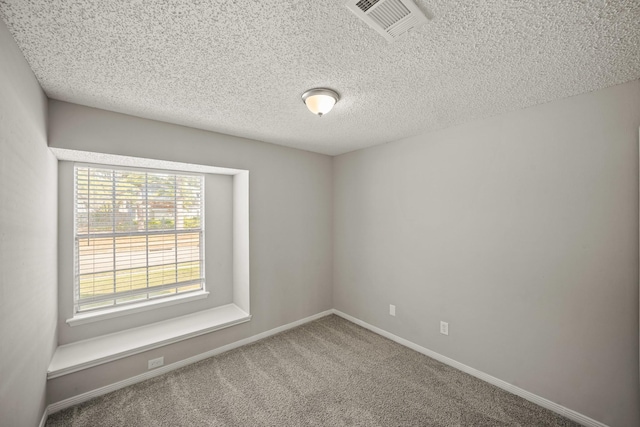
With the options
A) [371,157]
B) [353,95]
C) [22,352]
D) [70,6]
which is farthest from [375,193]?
[22,352]

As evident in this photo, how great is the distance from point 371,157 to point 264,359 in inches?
105

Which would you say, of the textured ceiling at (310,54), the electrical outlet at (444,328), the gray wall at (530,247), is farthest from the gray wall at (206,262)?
the electrical outlet at (444,328)

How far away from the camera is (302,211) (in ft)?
12.0

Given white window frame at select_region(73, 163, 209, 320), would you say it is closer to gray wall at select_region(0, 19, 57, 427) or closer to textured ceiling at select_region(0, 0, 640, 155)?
gray wall at select_region(0, 19, 57, 427)

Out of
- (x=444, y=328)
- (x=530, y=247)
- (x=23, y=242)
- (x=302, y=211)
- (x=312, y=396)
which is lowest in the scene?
(x=312, y=396)

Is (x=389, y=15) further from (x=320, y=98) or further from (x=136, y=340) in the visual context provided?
(x=136, y=340)

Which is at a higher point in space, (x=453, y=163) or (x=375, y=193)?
(x=453, y=163)

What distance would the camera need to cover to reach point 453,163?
8.74 feet

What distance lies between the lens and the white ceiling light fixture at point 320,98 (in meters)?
1.88

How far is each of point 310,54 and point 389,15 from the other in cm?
47

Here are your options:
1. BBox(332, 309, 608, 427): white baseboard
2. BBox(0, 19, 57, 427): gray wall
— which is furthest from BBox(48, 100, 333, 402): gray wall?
BBox(332, 309, 608, 427): white baseboard

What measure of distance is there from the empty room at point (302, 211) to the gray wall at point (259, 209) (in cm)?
2

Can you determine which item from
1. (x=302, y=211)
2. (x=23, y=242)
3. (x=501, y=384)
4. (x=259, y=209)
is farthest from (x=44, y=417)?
(x=501, y=384)

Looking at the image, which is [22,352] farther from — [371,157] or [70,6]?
[371,157]
